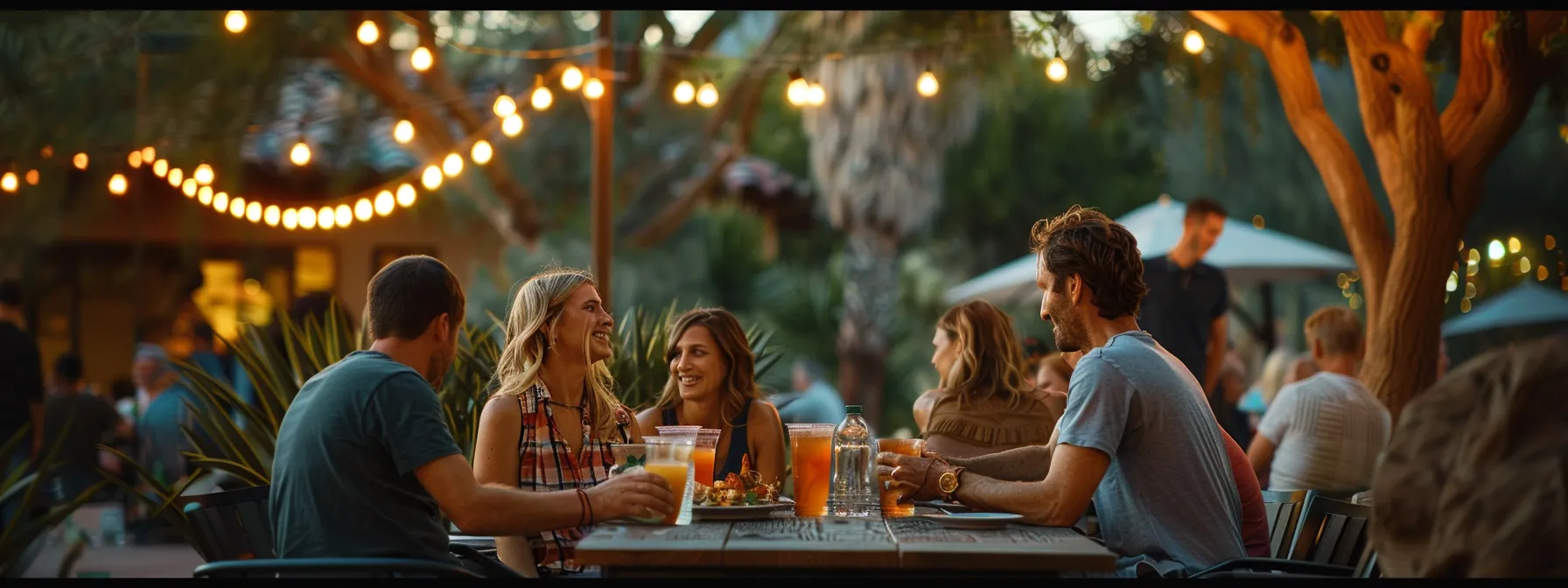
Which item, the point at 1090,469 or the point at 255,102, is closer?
the point at 1090,469

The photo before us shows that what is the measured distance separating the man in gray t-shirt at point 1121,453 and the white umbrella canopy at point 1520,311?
40.7ft

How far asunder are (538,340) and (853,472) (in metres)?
0.99

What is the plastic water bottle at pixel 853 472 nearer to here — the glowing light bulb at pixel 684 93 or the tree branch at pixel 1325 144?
the tree branch at pixel 1325 144

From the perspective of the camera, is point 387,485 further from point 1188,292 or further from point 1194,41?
point 1194,41

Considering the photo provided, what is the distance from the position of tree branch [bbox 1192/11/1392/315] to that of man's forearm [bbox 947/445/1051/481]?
3.52 m

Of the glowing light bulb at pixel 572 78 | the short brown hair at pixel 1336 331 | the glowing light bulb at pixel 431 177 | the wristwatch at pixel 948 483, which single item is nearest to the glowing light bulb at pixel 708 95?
the glowing light bulb at pixel 572 78

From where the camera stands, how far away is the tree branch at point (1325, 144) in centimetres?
714

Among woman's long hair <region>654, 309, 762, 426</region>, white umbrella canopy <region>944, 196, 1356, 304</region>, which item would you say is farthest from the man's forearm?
white umbrella canopy <region>944, 196, 1356, 304</region>

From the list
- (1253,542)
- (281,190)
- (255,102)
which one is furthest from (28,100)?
(1253,542)

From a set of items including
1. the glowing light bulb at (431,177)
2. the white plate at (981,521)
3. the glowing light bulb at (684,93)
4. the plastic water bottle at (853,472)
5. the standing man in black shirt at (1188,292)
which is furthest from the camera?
the glowing light bulb at (684,93)

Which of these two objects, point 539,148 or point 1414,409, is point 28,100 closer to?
point 539,148

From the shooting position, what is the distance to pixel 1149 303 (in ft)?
26.7

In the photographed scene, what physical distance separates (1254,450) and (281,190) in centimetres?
1295

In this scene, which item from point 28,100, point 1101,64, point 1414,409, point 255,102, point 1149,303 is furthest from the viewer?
point 255,102
